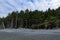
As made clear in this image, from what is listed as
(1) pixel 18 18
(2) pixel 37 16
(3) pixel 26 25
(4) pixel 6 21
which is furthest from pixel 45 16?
(4) pixel 6 21

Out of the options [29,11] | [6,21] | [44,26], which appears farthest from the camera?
[6,21]

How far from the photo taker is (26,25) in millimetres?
73062

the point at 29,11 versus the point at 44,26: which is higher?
the point at 29,11

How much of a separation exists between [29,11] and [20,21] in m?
7.08

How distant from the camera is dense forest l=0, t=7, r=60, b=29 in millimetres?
63256

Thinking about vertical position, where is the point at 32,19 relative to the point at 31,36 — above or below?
above

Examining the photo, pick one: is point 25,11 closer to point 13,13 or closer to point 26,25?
point 13,13

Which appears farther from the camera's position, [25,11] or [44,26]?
[25,11]

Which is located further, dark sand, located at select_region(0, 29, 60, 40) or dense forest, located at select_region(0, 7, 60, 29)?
dense forest, located at select_region(0, 7, 60, 29)

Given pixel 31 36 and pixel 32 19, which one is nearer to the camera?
pixel 31 36

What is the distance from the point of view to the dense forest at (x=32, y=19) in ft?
208

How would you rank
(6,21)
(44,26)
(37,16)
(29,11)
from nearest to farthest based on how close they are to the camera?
(44,26), (37,16), (29,11), (6,21)

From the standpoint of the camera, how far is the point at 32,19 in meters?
72.4

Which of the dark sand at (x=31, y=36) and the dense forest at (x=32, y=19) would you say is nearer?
the dark sand at (x=31, y=36)
